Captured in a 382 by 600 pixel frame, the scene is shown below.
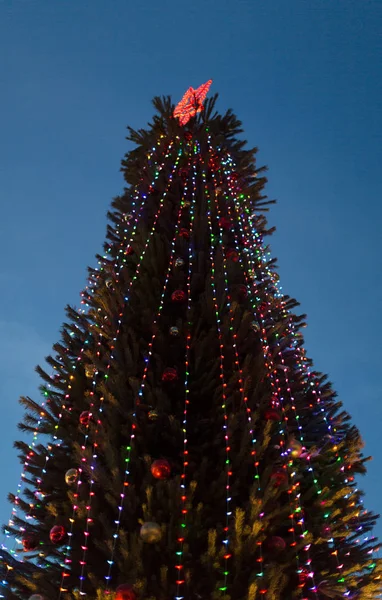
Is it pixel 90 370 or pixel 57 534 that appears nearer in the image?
pixel 57 534

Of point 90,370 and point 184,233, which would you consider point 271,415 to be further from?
point 184,233

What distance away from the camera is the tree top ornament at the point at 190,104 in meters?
5.96

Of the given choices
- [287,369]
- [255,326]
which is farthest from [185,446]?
[287,369]

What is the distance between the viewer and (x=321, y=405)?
3.61 metres

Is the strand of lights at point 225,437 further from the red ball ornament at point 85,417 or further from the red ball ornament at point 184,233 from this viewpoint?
the red ball ornament at point 85,417

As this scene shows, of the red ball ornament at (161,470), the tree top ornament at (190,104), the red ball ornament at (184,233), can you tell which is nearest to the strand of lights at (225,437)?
the red ball ornament at (184,233)

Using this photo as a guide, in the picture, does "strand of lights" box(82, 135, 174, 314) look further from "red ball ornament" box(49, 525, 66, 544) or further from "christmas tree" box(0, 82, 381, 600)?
"red ball ornament" box(49, 525, 66, 544)

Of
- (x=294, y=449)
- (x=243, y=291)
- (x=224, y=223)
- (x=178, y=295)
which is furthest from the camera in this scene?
(x=224, y=223)

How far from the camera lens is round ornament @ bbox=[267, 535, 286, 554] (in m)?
2.20

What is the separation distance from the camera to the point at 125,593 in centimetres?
187

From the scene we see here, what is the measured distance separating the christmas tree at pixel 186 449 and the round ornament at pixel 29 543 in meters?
0.01

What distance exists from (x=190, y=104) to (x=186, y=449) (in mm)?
4974

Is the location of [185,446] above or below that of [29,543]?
above

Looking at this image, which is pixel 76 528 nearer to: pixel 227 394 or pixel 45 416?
pixel 45 416
